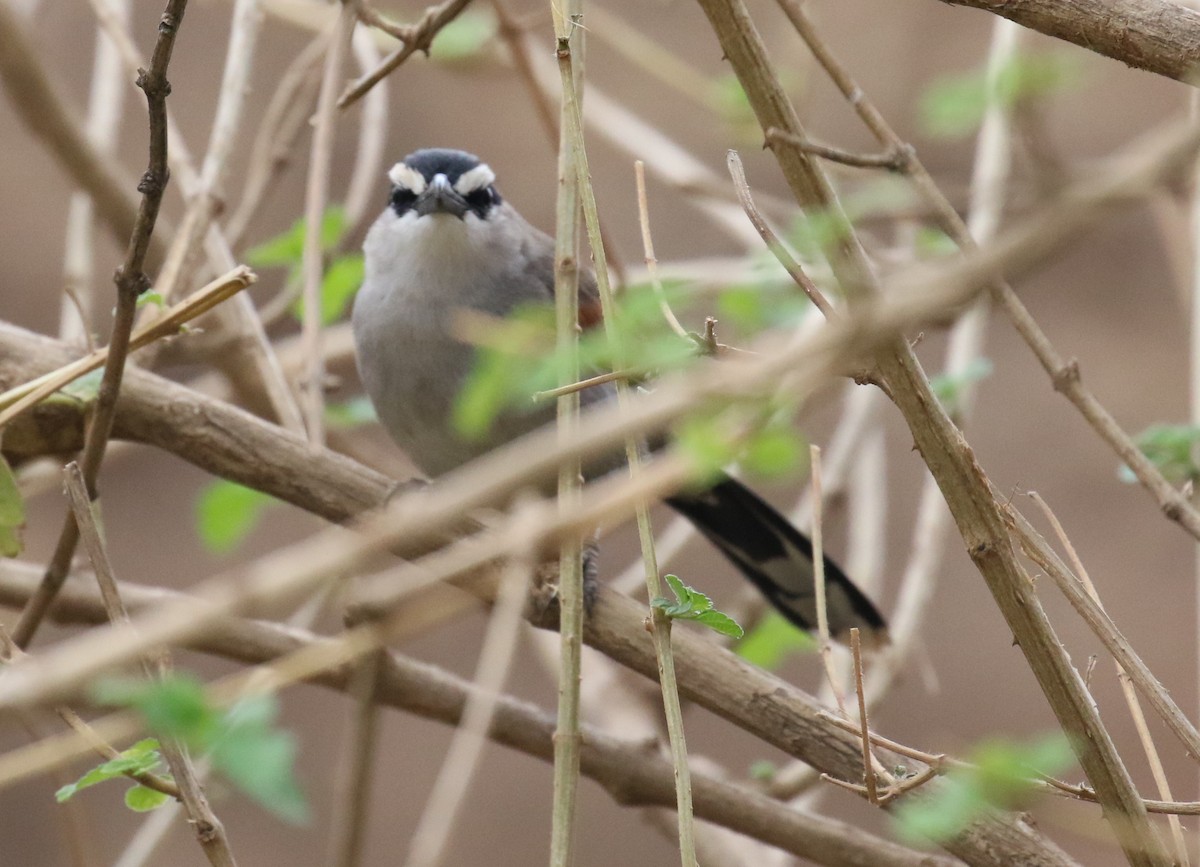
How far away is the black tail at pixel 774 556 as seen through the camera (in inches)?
147

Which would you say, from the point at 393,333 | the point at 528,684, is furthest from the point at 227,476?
the point at 528,684

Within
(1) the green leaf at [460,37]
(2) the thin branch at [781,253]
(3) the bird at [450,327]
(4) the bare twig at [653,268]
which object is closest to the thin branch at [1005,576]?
(2) the thin branch at [781,253]

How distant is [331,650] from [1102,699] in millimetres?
7223

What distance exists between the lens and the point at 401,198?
14.1ft

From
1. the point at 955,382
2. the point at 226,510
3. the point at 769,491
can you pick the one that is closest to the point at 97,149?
the point at 226,510

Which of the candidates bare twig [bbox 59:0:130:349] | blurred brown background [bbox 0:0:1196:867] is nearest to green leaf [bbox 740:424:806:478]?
bare twig [bbox 59:0:130:349]

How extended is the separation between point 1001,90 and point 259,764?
204 cm

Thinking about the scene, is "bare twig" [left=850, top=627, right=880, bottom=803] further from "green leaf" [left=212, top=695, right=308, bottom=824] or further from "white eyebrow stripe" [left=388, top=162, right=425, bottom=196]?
"white eyebrow stripe" [left=388, top=162, right=425, bottom=196]

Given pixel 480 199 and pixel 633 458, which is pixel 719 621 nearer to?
pixel 633 458

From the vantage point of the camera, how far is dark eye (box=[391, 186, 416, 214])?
4.25 m

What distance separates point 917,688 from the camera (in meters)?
8.12

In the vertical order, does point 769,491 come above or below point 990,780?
above

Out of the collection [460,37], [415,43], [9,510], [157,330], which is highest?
[460,37]

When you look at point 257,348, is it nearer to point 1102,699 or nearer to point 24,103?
point 24,103
